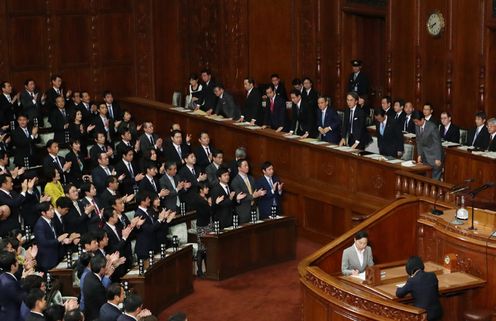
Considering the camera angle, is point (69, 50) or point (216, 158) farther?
point (69, 50)

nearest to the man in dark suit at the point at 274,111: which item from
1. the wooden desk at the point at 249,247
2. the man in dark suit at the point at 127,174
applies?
the man in dark suit at the point at 127,174

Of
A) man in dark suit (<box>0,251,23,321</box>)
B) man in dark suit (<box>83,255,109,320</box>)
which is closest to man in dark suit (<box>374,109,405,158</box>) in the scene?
man in dark suit (<box>83,255,109,320</box>)

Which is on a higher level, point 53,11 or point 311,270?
point 53,11

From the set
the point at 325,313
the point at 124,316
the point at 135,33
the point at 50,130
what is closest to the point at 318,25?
the point at 135,33

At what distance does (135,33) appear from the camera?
2081 centimetres

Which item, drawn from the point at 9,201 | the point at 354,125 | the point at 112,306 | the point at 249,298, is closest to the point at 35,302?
the point at 112,306

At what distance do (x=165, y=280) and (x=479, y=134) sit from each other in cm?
537

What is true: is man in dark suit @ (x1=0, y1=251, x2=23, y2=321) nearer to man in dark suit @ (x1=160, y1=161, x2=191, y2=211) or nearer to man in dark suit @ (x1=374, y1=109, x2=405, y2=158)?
man in dark suit @ (x1=160, y1=161, x2=191, y2=211)

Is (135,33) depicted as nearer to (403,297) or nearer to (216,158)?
(216,158)

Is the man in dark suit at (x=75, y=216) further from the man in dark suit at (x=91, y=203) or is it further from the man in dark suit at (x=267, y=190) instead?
the man in dark suit at (x=267, y=190)

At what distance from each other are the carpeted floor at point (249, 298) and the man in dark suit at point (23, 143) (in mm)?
3936

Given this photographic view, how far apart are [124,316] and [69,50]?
440 inches

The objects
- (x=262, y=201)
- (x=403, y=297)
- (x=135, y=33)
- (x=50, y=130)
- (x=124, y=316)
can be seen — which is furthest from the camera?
(x=135, y=33)

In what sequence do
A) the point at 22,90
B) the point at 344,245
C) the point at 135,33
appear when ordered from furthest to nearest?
the point at 135,33 → the point at 22,90 → the point at 344,245
